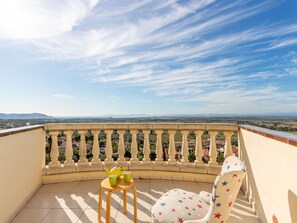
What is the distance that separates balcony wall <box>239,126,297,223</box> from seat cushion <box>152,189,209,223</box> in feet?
2.37

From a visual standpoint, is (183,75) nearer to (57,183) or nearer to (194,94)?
(194,94)

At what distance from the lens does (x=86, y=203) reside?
3.23 meters

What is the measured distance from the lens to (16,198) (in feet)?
9.69

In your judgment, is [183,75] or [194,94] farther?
[194,94]

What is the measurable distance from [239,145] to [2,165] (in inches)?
152

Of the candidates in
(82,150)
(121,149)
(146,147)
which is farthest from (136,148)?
(82,150)

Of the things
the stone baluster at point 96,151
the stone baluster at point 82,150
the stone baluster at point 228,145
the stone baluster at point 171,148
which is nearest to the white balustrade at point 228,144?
the stone baluster at point 228,145

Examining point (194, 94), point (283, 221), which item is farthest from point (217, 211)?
point (194, 94)

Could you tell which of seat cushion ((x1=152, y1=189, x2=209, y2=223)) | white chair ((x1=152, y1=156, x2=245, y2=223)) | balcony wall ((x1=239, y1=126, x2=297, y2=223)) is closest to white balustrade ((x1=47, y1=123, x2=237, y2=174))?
balcony wall ((x1=239, y1=126, x2=297, y2=223))

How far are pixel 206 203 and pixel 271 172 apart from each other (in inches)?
31.9

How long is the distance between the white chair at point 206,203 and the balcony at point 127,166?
2.41 feet

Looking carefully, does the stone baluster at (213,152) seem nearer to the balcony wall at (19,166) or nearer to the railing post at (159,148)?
the railing post at (159,148)

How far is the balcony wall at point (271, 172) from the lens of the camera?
5.46 feet

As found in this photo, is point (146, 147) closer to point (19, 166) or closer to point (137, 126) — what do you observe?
point (137, 126)
